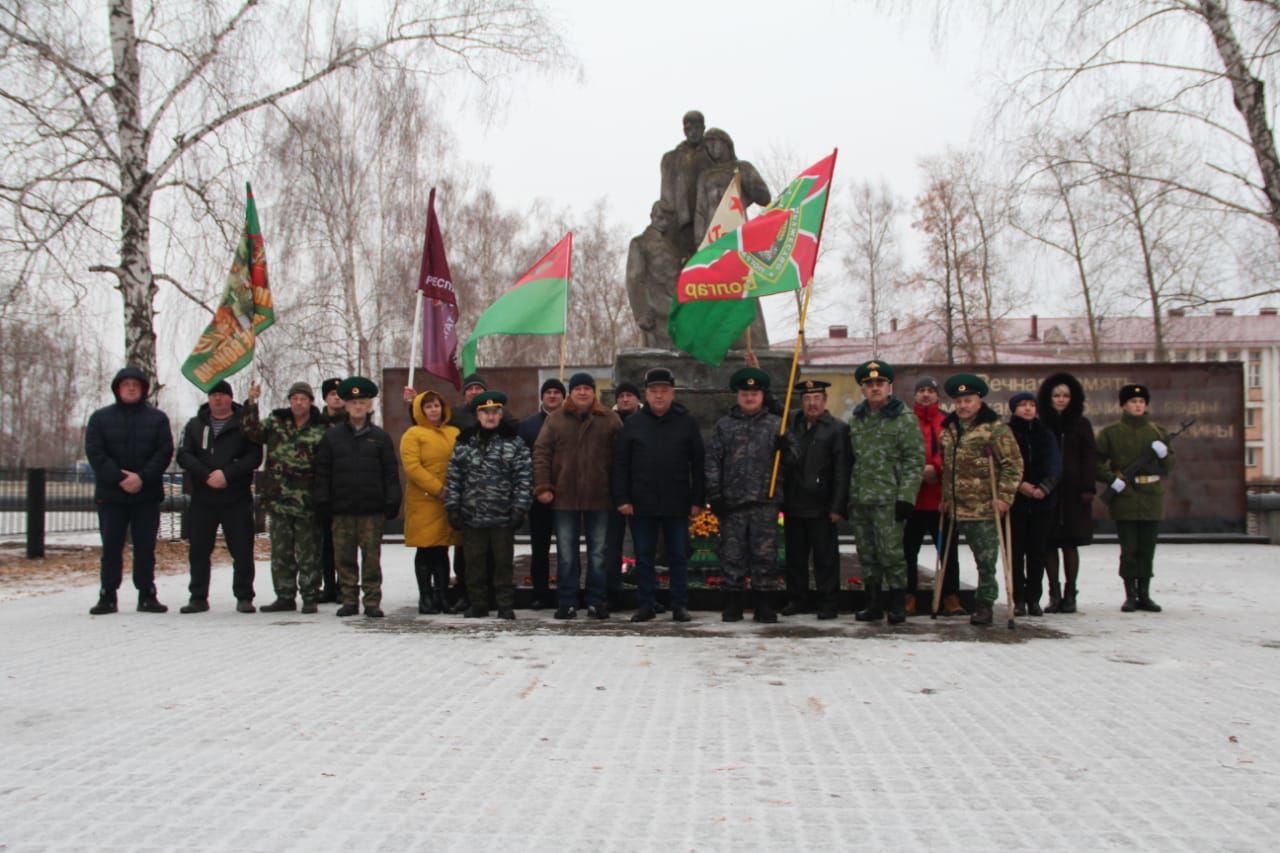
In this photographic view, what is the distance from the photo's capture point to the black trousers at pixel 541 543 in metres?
8.27

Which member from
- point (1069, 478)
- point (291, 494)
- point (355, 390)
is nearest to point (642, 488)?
point (355, 390)

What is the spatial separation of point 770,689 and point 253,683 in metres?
2.58

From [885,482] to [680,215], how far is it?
180 inches

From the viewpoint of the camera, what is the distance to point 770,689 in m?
5.28

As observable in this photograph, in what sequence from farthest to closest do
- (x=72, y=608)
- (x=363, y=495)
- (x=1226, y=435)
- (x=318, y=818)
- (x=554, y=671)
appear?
(x=1226, y=435) → (x=72, y=608) → (x=363, y=495) → (x=554, y=671) → (x=318, y=818)

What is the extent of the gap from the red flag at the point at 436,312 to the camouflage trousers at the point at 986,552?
4.30 m

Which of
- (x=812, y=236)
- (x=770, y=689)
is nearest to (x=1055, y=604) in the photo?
(x=812, y=236)

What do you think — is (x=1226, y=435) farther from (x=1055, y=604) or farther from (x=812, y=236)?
(x=812, y=236)

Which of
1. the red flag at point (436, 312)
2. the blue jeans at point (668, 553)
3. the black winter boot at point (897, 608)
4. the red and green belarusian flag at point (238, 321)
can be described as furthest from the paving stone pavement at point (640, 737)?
the red flag at point (436, 312)

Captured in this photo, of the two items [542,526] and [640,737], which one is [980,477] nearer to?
[542,526]

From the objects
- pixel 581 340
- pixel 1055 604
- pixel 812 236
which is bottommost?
pixel 1055 604

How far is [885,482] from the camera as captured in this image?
7.35 metres

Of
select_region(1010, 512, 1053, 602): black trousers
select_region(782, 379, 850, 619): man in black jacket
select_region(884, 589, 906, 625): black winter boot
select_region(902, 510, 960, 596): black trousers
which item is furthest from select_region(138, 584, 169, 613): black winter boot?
select_region(1010, 512, 1053, 602): black trousers

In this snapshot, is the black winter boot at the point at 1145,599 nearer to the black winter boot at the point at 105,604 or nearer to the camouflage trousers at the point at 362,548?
the camouflage trousers at the point at 362,548
